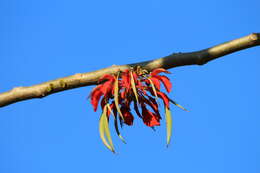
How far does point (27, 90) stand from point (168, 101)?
926 millimetres

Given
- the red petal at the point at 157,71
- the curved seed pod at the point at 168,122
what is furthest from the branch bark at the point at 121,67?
the curved seed pod at the point at 168,122

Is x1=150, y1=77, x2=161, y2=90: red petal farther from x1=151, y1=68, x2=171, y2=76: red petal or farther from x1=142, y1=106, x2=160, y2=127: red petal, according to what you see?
x1=142, y1=106, x2=160, y2=127: red petal

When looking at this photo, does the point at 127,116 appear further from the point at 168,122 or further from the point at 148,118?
the point at 168,122

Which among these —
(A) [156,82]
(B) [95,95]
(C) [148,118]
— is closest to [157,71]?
(A) [156,82]

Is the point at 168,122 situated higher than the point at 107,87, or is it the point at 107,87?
the point at 107,87

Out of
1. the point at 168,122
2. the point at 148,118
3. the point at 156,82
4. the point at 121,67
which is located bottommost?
the point at 168,122

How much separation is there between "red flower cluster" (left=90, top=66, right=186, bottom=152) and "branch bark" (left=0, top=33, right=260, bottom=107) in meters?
0.05

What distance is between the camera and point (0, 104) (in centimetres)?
359

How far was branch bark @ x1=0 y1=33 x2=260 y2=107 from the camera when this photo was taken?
11.7 ft

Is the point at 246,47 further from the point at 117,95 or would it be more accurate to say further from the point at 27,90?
the point at 27,90

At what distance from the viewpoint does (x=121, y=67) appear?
363 cm

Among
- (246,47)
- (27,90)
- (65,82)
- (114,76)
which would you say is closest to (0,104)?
(27,90)

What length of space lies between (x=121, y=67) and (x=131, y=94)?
0.66 feet

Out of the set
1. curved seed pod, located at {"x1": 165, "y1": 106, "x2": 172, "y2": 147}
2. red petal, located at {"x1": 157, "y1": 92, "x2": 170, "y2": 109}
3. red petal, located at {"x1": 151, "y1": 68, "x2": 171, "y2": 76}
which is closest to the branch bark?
red petal, located at {"x1": 151, "y1": 68, "x2": 171, "y2": 76}
